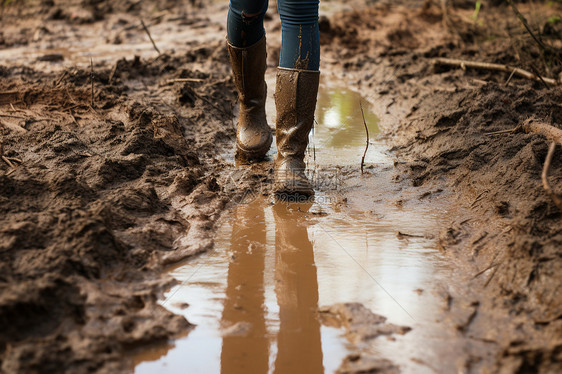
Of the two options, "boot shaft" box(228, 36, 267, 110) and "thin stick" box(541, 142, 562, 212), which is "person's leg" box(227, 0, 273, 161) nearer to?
"boot shaft" box(228, 36, 267, 110)

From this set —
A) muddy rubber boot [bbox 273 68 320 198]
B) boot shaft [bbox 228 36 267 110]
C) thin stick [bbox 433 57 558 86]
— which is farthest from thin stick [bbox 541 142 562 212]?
thin stick [bbox 433 57 558 86]

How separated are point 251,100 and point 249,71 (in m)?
0.18

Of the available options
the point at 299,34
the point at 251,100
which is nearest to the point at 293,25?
the point at 299,34

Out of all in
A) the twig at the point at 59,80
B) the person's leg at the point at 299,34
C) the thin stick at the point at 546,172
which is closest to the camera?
the thin stick at the point at 546,172

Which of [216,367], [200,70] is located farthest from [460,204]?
[200,70]

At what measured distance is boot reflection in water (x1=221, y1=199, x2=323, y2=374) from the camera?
1641mm

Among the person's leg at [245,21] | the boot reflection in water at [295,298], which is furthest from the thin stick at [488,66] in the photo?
the boot reflection in water at [295,298]

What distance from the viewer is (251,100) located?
325 centimetres

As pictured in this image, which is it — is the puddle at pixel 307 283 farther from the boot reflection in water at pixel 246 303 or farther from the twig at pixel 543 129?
the twig at pixel 543 129

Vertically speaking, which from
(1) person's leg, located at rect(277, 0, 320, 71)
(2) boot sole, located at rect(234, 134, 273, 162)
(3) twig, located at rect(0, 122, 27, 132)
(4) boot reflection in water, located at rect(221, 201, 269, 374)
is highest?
(1) person's leg, located at rect(277, 0, 320, 71)

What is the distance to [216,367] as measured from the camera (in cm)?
161

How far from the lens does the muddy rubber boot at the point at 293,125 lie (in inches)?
106

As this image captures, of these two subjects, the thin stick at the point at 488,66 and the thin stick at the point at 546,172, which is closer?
the thin stick at the point at 546,172

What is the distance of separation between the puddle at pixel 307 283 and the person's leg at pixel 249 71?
0.57 metres
